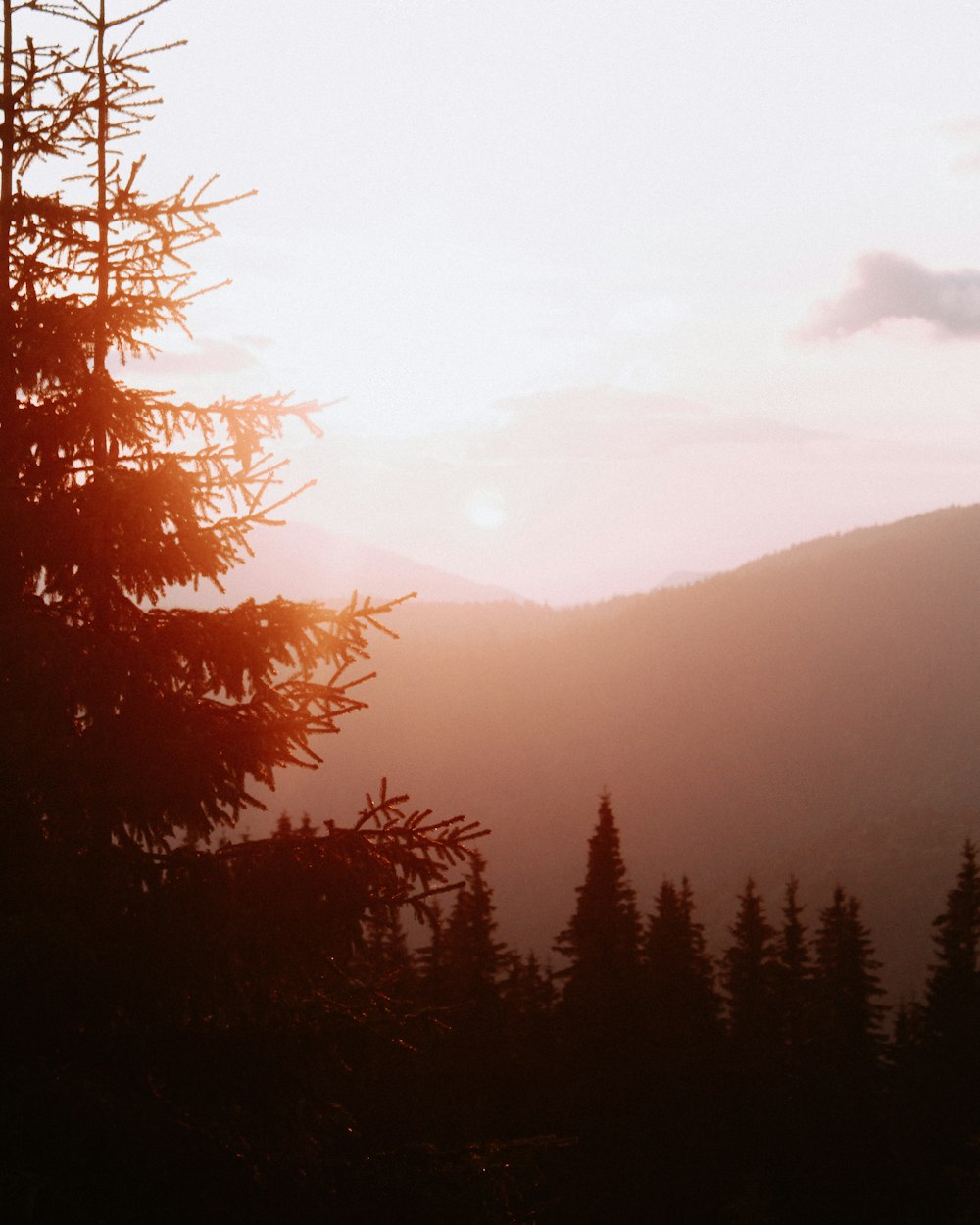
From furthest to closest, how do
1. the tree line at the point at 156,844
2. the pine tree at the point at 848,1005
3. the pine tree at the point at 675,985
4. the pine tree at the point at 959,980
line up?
the pine tree at the point at 848,1005, the pine tree at the point at 959,980, the pine tree at the point at 675,985, the tree line at the point at 156,844

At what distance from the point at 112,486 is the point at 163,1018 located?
4.10 meters

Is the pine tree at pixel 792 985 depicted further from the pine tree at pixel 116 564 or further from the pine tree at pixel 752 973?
the pine tree at pixel 116 564

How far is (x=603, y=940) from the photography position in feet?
124

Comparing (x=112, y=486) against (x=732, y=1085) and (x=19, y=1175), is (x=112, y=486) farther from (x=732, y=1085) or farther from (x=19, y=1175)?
(x=732, y=1085)

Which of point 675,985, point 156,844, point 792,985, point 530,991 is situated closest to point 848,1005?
point 792,985

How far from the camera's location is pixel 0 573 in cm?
791

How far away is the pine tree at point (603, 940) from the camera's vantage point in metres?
35.3

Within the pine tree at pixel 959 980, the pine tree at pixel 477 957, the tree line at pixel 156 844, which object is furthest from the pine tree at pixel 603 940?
the tree line at pixel 156 844

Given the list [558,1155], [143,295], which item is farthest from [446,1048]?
[143,295]

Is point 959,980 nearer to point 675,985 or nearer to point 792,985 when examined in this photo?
point 792,985

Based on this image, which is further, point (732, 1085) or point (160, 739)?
point (732, 1085)

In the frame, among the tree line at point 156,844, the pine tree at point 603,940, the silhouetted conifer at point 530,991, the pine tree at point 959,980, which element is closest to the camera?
the tree line at point 156,844

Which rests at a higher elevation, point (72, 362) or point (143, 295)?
point (143, 295)

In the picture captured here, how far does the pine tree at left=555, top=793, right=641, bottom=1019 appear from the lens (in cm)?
3534
